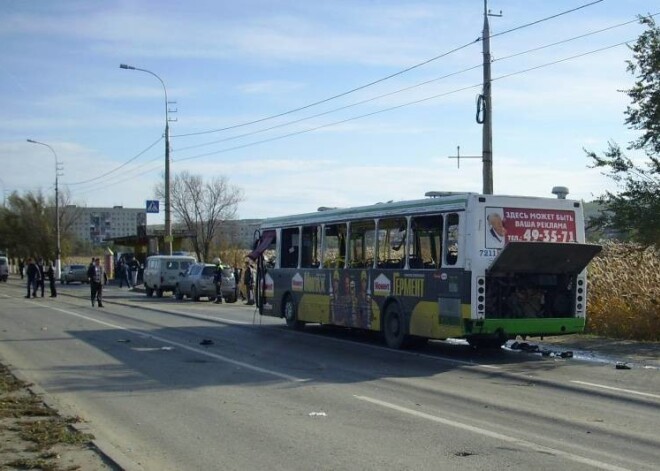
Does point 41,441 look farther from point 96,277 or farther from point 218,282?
point 218,282

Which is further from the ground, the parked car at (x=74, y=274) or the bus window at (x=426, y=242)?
the bus window at (x=426, y=242)

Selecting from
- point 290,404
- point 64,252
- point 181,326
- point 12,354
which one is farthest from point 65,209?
point 290,404

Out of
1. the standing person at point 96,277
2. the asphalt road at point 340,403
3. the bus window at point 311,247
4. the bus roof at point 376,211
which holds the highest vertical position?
the bus roof at point 376,211

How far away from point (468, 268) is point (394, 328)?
9.10ft

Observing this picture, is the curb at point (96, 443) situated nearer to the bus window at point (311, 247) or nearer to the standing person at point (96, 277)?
the bus window at point (311, 247)

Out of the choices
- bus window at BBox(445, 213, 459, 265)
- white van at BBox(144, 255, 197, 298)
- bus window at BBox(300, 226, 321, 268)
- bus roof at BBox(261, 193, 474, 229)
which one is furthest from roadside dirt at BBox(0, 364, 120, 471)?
white van at BBox(144, 255, 197, 298)

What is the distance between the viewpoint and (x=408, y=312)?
626 inches

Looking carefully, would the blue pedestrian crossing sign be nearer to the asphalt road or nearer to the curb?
the asphalt road

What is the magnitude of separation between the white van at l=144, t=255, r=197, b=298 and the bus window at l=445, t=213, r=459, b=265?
2752cm

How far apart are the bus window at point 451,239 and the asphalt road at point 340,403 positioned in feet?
6.06

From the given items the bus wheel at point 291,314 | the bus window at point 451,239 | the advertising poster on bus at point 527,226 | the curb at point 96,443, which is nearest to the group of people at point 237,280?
the bus wheel at point 291,314

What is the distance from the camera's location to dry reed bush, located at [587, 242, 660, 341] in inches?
728

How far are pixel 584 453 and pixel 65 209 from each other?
295 feet

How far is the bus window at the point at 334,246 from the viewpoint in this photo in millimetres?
18597
